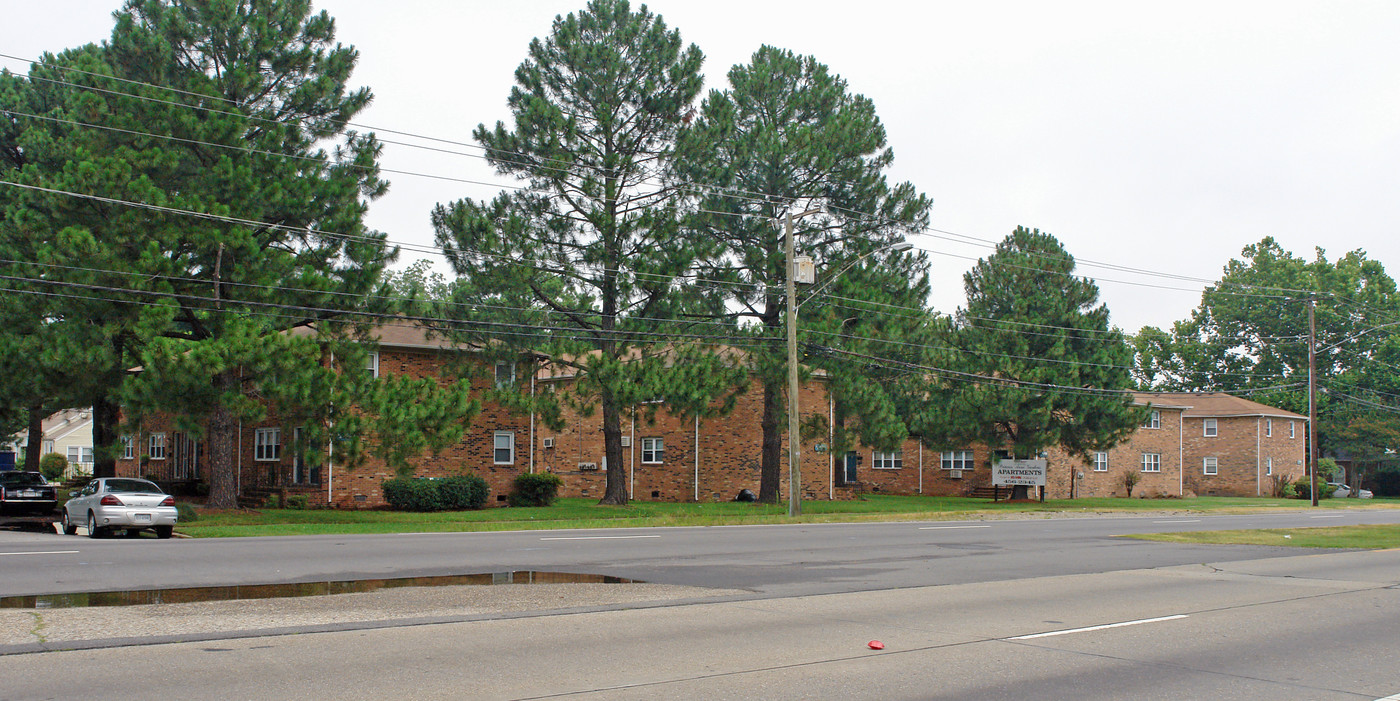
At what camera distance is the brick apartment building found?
3781cm

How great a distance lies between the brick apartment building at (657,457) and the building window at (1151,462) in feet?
0.38

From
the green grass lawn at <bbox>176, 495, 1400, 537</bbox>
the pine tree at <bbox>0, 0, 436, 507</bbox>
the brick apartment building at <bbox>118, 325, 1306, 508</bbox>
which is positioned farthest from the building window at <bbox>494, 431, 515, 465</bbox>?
the pine tree at <bbox>0, 0, 436, 507</bbox>

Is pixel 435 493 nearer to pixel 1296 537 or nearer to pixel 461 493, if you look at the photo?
pixel 461 493

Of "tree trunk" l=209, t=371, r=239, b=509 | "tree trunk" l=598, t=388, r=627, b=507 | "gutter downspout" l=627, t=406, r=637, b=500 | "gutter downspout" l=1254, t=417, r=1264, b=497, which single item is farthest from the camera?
"gutter downspout" l=1254, t=417, r=1264, b=497

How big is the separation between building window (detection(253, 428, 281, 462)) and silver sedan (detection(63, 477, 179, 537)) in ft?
48.3

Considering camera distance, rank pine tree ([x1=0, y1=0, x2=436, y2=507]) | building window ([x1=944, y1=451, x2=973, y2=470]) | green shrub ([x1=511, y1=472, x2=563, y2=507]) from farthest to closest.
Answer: building window ([x1=944, y1=451, x2=973, y2=470]), green shrub ([x1=511, y1=472, x2=563, y2=507]), pine tree ([x1=0, y1=0, x2=436, y2=507])

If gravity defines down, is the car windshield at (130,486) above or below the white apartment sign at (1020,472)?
above

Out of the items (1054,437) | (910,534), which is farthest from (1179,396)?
(910,534)

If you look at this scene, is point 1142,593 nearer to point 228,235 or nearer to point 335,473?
point 228,235

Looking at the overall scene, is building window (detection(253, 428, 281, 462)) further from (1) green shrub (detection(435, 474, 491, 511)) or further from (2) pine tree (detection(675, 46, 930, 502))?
(2) pine tree (detection(675, 46, 930, 502))

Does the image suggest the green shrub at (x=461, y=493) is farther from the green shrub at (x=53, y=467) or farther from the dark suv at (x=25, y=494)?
the green shrub at (x=53, y=467)

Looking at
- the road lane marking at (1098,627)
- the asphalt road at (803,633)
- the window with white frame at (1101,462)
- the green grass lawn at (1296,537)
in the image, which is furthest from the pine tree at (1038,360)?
the road lane marking at (1098,627)

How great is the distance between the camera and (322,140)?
32.4 meters

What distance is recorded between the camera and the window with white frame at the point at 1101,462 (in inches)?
2377
